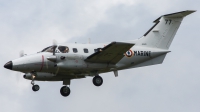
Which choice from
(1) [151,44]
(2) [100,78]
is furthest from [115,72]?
(1) [151,44]

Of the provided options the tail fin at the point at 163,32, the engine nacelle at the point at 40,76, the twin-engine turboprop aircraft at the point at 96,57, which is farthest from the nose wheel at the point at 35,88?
the tail fin at the point at 163,32

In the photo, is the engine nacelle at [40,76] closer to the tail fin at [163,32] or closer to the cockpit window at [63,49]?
the cockpit window at [63,49]

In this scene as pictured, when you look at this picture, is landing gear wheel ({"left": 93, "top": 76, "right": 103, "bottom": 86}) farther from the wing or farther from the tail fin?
the tail fin

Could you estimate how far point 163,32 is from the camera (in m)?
35.8

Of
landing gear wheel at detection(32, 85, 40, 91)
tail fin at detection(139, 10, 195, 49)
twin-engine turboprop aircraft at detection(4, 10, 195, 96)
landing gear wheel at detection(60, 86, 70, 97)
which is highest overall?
tail fin at detection(139, 10, 195, 49)

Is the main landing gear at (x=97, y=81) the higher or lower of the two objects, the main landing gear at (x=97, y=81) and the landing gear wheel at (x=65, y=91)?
the higher

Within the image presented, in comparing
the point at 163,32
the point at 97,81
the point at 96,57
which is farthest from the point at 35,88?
the point at 163,32

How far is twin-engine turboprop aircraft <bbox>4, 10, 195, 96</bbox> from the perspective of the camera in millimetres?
31891

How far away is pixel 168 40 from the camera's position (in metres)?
35.6

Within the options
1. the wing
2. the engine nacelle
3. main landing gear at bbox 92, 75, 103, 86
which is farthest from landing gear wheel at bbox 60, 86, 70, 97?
the wing

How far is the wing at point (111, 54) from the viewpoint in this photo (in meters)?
31.1

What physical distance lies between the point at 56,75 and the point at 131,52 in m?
5.11

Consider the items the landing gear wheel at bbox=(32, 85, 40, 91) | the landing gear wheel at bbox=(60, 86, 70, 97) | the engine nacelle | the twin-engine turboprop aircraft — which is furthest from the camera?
the landing gear wheel at bbox=(60, 86, 70, 97)

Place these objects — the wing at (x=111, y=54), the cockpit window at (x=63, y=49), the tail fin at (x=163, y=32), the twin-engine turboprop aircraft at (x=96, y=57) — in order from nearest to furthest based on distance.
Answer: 1. the wing at (x=111, y=54)
2. the twin-engine turboprop aircraft at (x=96, y=57)
3. the cockpit window at (x=63, y=49)
4. the tail fin at (x=163, y=32)
